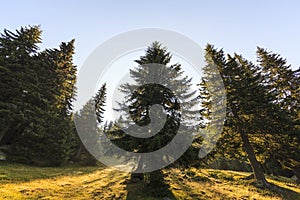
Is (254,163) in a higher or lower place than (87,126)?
lower

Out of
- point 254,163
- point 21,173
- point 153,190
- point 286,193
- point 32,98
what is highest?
point 32,98

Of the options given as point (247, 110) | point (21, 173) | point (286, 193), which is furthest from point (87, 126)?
point (286, 193)

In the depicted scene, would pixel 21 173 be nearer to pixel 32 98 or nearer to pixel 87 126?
pixel 32 98

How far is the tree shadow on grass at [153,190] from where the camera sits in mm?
10449

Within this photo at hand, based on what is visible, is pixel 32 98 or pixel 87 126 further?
pixel 87 126

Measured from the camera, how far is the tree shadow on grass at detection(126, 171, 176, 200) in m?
10.4

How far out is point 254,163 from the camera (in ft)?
55.7

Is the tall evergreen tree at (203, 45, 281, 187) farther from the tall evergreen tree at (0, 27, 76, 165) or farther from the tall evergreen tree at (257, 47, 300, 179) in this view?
the tall evergreen tree at (0, 27, 76, 165)

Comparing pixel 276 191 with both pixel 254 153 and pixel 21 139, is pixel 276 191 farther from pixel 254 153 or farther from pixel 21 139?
pixel 21 139

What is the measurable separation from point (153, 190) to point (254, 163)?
11270mm

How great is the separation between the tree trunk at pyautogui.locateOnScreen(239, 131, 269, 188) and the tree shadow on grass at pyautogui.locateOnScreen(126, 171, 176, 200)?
9970mm

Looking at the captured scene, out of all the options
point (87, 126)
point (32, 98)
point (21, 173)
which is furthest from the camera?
point (87, 126)

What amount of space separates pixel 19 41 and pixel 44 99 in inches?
290

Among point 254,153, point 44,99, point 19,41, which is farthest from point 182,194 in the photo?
point 19,41
